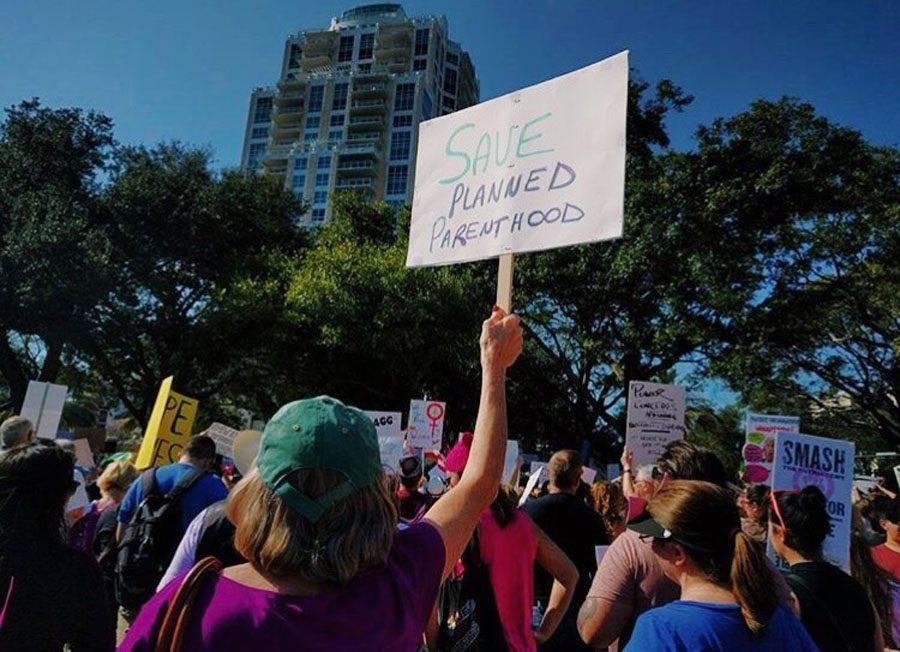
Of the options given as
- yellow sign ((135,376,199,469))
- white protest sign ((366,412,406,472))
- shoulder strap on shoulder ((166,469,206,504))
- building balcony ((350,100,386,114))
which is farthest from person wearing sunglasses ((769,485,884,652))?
building balcony ((350,100,386,114))

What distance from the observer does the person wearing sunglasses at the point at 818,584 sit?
2.80 m

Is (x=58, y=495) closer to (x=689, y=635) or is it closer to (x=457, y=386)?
(x=689, y=635)

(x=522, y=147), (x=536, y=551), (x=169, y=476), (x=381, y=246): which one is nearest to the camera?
(x=522, y=147)

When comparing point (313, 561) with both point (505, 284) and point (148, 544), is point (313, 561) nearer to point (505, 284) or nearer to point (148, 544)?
point (505, 284)

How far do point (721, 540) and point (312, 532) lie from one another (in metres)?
1.45

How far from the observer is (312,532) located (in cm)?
144

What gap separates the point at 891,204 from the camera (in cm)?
1859

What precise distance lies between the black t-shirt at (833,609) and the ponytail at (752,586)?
914mm

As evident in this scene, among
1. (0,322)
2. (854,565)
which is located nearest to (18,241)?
(0,322)

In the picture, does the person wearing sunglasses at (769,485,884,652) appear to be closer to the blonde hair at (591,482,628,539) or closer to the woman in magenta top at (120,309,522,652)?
the woman in magenta top at (120,309,522,652)

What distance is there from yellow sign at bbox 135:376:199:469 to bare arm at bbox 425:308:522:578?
241 inches

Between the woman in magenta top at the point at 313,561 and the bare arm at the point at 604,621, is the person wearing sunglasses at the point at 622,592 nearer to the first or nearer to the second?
the bare arm at the point at 604,621

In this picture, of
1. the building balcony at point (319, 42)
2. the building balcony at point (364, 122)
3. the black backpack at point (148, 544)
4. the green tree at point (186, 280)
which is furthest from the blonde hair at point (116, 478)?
the building balcony at point (319, 42)

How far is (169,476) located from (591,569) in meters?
3.03
